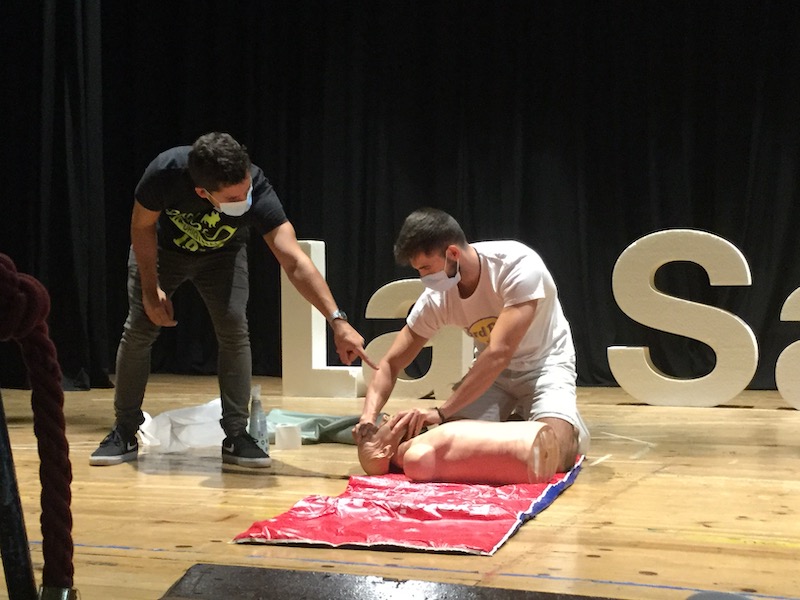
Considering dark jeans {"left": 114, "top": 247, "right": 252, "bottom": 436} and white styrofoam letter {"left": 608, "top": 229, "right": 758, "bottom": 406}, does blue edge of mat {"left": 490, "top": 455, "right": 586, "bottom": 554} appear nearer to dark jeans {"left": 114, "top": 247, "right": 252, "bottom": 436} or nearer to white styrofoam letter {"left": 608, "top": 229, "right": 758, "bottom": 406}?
dark jeans {"left": 114, "top": 247, "right": 252, "bottom": 436}

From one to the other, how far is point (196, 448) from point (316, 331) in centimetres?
181

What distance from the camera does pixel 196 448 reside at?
3.95m

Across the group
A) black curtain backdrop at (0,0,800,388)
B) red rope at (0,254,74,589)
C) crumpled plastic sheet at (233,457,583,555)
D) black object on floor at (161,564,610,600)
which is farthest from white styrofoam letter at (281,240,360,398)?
red rope at (0,254,74,589)

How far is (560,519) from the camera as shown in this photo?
264cm

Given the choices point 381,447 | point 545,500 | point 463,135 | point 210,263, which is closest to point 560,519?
point 545,500

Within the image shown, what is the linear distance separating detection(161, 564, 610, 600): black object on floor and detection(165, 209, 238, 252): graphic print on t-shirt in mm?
2224

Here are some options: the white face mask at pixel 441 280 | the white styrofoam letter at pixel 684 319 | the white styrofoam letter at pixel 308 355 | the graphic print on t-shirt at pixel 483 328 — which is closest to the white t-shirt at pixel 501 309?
Result: the graphic print on t-shirt at pixel 483 328

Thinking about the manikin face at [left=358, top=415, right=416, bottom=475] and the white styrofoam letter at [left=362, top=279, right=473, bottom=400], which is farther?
the white styrofoam letter at [left=362, top=279, right=473, bottom=400]

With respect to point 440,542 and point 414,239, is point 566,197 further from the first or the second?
point 440,542

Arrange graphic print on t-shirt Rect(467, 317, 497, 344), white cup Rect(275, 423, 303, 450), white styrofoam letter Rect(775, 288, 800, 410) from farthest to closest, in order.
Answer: white styrofoam letter Rect(775, 288, 800, 410) → white cup Rect(275, 423, 303, 450) → graphic print on t-shirt Rect(467, 317, 497, 344)

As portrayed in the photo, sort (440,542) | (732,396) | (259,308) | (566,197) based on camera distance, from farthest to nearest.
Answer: (259,308) → (566,197) → (732,396) → (440,542)

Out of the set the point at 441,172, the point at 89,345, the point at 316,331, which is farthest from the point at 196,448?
the point at 441,172

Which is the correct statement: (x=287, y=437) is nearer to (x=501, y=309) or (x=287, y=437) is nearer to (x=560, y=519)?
(x=501, y=309)

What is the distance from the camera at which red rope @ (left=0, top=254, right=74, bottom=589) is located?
0.89m
